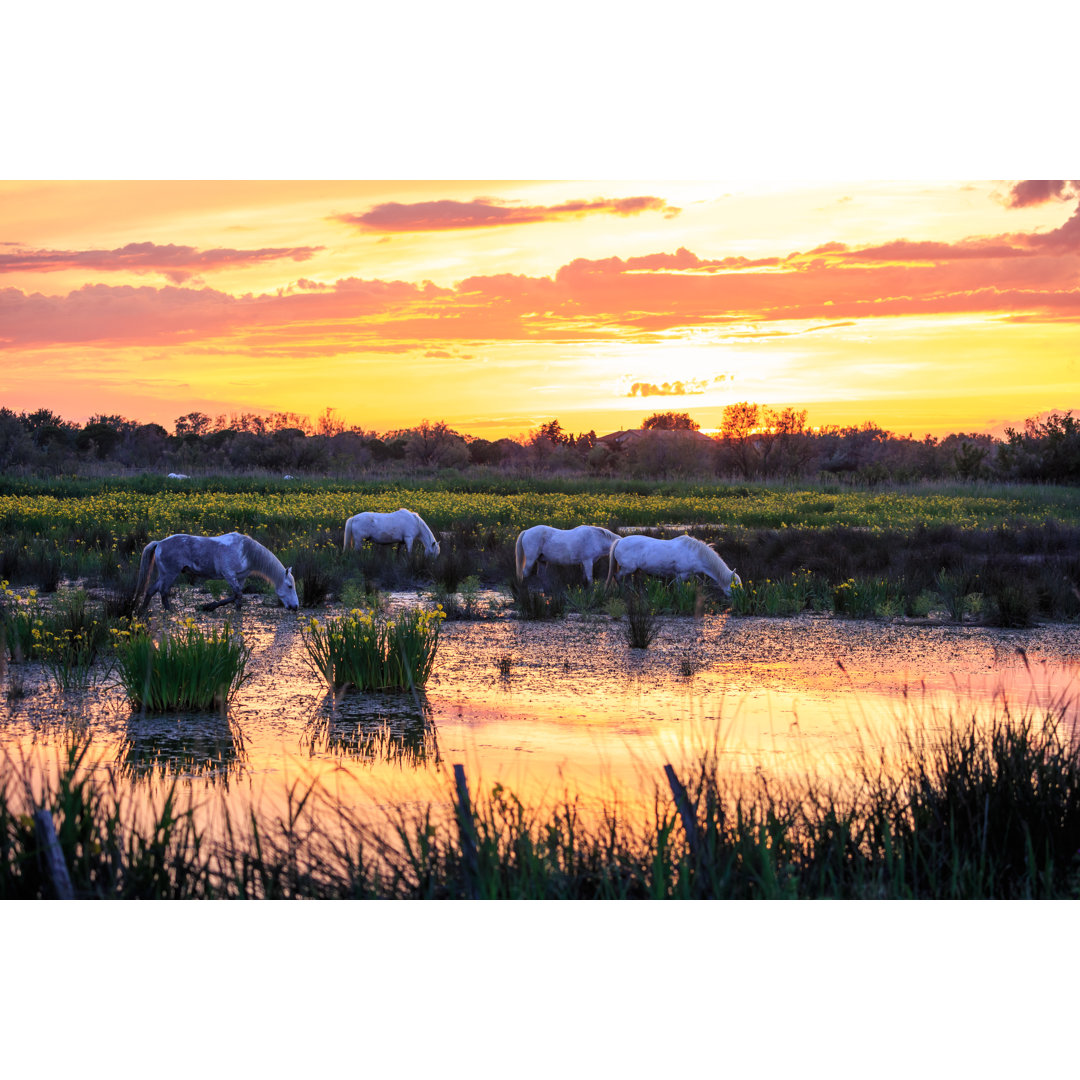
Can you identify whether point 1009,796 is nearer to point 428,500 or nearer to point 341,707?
point 341,707

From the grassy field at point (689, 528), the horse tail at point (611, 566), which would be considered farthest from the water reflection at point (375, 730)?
the horse tail at point (611, 566)

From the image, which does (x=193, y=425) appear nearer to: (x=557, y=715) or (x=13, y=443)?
(x=13, y=443)

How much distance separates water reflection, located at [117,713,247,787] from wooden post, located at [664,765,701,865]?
3238 mm

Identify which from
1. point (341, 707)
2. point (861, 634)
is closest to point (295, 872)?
point (341, 707)

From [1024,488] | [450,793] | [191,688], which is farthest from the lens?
[1024,488]

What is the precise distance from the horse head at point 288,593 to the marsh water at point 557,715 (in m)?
1.27

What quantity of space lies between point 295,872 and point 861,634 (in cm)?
935

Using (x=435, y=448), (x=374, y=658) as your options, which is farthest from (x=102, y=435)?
(x=374, y=658)

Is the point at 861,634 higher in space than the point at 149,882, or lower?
lower

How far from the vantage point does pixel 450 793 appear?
550 centimetres

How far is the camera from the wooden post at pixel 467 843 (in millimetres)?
4043

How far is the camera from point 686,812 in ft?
13.5

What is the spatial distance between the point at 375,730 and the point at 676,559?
295 inches

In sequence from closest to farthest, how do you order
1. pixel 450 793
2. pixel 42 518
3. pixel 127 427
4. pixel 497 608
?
pixel 450 793 < pixel 497 608 < pixel 42 518 < pixel 127 427
